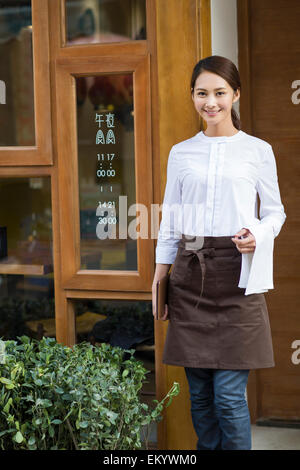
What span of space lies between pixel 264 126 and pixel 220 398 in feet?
4.83

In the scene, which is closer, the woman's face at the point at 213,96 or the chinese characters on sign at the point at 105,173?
Result: the woman's face at the point at 213,96

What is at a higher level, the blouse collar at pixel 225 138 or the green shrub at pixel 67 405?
the blouse collar at pixel 225 138

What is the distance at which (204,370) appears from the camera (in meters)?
2.49

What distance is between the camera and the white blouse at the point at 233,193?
2.35 metres

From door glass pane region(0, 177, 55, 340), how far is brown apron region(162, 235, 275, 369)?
0.88 meters

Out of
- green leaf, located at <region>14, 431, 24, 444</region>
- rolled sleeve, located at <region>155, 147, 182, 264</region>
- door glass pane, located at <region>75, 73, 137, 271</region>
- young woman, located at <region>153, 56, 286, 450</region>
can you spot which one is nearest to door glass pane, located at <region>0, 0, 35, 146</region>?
door glass pane, located at <region>75, 73, 137, 271</region>

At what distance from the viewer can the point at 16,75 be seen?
3.04 metres

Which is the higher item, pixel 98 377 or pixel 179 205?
pixel 179 205

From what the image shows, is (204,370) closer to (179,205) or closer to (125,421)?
(125,421)

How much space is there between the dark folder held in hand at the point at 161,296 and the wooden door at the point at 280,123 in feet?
3.17

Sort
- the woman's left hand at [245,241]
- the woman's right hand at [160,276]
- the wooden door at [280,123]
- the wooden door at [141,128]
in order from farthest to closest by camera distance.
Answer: the wooden door at [280,123] < the wooden door at [141,128] < the woman's right hand at [160,276] < the woman's left hand at [245,241]

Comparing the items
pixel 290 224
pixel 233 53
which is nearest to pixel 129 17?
pixel 233 53

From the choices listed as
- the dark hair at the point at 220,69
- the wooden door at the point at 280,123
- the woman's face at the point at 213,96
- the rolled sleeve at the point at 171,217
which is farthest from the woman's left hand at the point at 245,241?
the wooden door at the point at 280,123

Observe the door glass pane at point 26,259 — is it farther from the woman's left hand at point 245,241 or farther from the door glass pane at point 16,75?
the woman's left hand at point 245,241
